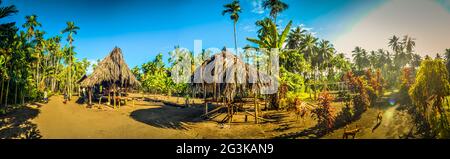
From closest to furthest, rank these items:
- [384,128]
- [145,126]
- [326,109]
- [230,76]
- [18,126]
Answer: [326,109] → [18,126] → [384,128] → [145,126] → [230,76]

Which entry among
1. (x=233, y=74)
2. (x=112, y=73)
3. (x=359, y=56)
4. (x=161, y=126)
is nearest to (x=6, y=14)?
(x=112, y=73)

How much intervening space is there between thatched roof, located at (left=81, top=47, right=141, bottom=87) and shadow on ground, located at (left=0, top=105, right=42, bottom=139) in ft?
22.7

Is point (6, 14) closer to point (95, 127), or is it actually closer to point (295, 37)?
point (95, 127)

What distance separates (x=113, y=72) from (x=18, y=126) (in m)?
11.7

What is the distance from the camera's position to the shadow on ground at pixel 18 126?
45.3 ft

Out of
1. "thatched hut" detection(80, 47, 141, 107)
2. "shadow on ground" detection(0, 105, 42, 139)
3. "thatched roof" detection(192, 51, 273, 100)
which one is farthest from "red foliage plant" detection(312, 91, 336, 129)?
"thatched hut" detection(80, 47, 141, 107)

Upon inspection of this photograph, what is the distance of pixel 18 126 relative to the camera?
15375mm

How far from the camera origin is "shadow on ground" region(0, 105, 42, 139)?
544 inches

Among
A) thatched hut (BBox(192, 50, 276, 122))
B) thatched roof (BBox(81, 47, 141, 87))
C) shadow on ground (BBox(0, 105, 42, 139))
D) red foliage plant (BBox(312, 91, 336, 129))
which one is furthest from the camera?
thatched roof (BBox(81, 47, 141, 87))

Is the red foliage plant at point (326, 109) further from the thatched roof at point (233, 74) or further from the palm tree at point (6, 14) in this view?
the palm tree at point (6, 14)

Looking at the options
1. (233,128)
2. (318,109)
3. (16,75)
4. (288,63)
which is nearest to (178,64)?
(288,63)

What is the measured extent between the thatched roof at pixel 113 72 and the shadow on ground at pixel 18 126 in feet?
22.7

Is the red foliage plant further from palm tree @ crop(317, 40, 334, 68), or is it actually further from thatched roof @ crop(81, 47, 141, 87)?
palm tree @ crop(317, 40, 334, 68)

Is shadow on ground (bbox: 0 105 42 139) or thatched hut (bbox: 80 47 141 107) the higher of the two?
thatched hut (bbox: 80 47 141 107)
